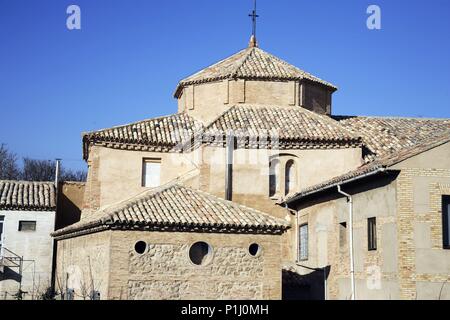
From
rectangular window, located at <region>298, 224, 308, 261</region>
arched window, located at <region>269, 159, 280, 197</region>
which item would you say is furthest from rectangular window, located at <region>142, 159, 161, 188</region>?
rectangular window, located at <region>298, 224, 308, 261</region>

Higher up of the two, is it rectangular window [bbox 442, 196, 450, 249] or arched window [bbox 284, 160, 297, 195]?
arched window [bbox 284, 160, 297, 195]

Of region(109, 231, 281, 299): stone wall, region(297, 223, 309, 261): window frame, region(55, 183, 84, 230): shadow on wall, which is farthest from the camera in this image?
region(55, 183, 84, 230): shadow on wall

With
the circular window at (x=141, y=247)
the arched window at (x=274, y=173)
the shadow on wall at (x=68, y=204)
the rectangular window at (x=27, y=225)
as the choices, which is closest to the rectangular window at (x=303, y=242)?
the arched window at (x=274, y=173)

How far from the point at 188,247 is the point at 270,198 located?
7283mm

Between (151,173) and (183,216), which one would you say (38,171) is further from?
(183,216)

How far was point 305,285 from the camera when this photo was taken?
2177cm

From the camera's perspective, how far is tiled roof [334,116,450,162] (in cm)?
2597

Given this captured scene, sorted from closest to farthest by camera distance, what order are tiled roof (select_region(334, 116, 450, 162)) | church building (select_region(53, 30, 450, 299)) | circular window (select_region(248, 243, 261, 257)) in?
church building (select_region(53, 30, 450, 299)), circular window (select_region(248, 243, 261, 257)), tiled roof (select_region(334, 116, 450, 162))

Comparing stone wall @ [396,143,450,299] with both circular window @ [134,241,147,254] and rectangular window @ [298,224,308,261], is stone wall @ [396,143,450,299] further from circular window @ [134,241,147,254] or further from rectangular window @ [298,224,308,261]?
circular window @ [134,241,147,254]

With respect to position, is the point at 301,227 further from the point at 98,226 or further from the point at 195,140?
the point at 98,226

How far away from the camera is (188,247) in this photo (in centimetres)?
1712

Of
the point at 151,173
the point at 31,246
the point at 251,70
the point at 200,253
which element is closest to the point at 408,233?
the point at 200,253

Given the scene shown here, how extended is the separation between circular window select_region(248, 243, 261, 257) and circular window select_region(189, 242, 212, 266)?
3.80ft
